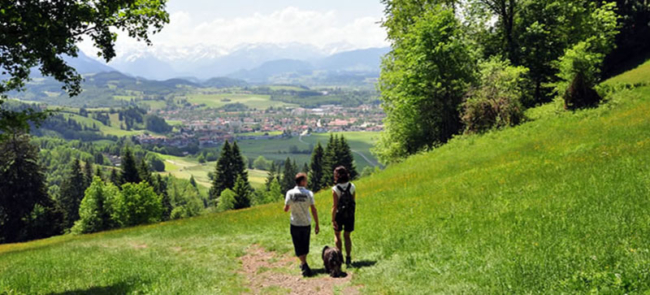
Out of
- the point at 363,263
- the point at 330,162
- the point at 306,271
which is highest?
the point at 363,263

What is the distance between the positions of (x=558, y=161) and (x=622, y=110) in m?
9.89

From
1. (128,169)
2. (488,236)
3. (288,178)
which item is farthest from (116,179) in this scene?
(488,236)

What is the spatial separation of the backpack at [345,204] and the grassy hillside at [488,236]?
1.52m

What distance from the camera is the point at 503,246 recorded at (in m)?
8.83

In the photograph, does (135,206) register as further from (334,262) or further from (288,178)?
(334,262)

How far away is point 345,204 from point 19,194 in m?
68.8

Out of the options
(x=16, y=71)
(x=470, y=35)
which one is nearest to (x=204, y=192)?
(x=470, y=35)

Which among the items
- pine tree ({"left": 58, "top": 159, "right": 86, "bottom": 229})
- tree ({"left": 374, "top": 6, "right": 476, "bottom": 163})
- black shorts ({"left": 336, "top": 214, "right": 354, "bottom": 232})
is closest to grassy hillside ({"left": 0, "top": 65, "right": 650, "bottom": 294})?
black shorts ({"left": 336, "top": 214, "right": 354, "bottom": 232})

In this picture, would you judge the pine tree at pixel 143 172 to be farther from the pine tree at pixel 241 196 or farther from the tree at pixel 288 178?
the tree at pixel 288 178

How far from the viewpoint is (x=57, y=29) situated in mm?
10844

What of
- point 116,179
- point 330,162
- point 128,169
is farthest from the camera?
point 330,162

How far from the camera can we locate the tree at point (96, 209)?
2287 inches

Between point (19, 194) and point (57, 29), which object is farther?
point (19, 194)

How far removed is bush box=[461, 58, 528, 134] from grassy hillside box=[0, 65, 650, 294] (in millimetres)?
7561
